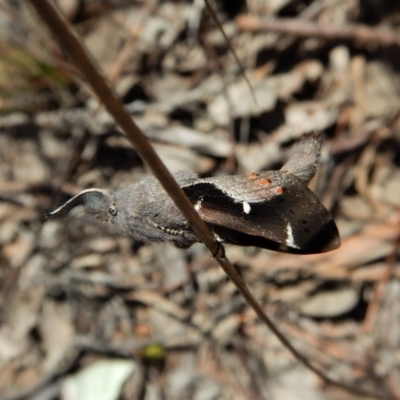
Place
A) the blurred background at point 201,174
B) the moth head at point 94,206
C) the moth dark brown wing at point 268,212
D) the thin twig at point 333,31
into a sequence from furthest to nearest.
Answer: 1. the thin twig at point 333,31
2. the blurred background at point 201,174
3. the moth head at point 94,206
4. the moth dark brown wing at point 268,212

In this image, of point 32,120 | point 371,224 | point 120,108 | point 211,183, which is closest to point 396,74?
point 371,224

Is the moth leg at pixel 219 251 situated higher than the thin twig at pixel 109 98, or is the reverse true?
the thin twig at pixel 109 98

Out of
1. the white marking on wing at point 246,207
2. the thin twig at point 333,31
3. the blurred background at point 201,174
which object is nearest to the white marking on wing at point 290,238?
the white marking on wing at point 246,207

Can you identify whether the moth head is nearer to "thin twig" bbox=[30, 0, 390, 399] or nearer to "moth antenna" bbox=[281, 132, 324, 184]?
"thin twig" bbox=[30, 0, 390, 399]

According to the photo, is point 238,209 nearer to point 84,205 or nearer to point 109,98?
point 84,205

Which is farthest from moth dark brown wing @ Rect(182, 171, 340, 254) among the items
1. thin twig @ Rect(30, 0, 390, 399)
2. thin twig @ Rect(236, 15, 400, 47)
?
thin twig @ Rect(236, 15, 400, 47)

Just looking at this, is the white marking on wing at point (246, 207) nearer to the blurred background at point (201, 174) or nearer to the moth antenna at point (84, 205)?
the moth antenna at point (84, 205)

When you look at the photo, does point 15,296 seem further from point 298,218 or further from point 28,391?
point 298,218

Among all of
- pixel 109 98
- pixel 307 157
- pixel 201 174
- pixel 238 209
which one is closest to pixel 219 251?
pixel 238 209
